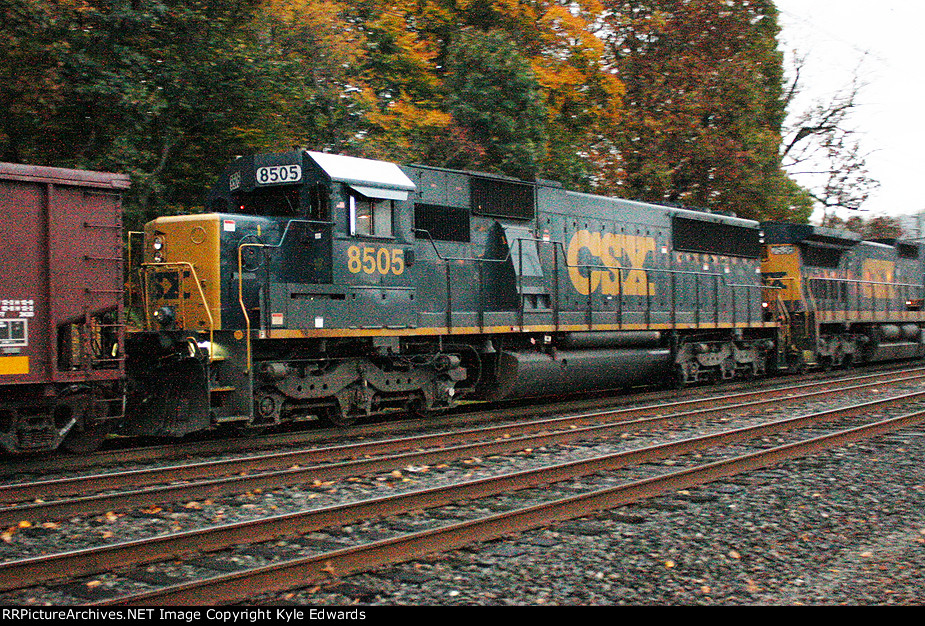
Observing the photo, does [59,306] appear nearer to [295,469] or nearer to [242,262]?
[242,262]

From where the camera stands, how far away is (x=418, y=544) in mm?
5129

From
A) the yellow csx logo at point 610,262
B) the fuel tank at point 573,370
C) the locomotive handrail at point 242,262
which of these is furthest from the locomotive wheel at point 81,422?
the yellow csx logo at point 610,262

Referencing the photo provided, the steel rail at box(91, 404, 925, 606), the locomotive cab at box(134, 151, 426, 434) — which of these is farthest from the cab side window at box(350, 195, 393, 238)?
the steel rail at box(91, 404, 925, 606)

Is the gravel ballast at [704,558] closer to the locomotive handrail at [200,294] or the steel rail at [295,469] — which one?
the steel rail at [295,469]

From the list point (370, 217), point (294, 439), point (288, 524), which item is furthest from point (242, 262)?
point (288, 524)

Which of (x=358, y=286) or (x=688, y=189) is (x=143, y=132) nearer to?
(x=358, y=286)

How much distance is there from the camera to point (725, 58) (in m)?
27.8

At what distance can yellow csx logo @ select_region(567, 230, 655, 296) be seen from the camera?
1359cm

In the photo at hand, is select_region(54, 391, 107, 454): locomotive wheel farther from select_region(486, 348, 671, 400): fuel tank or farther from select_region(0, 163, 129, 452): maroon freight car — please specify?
select_region(486, 348, 671, 400): fuel tank

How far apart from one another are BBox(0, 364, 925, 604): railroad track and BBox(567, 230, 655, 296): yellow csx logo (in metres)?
4.47

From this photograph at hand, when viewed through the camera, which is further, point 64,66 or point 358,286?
point 64,66

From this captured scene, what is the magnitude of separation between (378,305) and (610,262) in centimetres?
557
